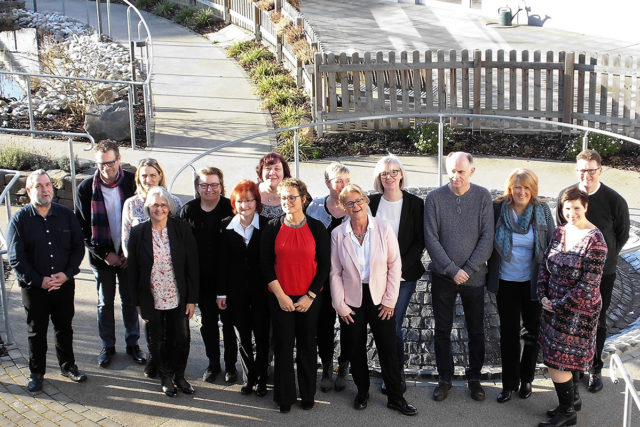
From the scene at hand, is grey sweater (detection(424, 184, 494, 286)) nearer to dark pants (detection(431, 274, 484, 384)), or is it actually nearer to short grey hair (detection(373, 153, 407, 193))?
dark pants (detection(431, 274, 484, 384))

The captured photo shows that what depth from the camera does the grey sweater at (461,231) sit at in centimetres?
668

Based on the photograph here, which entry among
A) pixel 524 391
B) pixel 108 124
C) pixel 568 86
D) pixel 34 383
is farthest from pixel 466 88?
pixel 34 383

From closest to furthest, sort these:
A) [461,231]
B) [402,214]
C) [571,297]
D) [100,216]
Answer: [571,297] < [461,231] < [402,214] < [100,216]

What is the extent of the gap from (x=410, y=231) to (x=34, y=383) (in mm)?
3018

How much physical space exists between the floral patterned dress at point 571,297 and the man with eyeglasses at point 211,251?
7.63 feet

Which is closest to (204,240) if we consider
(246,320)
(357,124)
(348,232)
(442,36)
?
(246,320)

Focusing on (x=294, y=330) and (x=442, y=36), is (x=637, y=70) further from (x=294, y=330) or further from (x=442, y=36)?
(x=442, y=36)

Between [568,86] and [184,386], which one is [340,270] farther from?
[568,86]

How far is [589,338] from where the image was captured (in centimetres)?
633

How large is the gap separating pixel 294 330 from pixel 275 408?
58 centimetres

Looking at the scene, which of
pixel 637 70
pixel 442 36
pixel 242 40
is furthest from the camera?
pixel 442 36

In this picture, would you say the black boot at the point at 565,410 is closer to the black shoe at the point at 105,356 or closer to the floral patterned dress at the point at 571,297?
the floral patterned dress at the point at 571,297

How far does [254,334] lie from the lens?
Result: 6.98m

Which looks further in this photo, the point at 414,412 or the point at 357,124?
the point at 357,124
